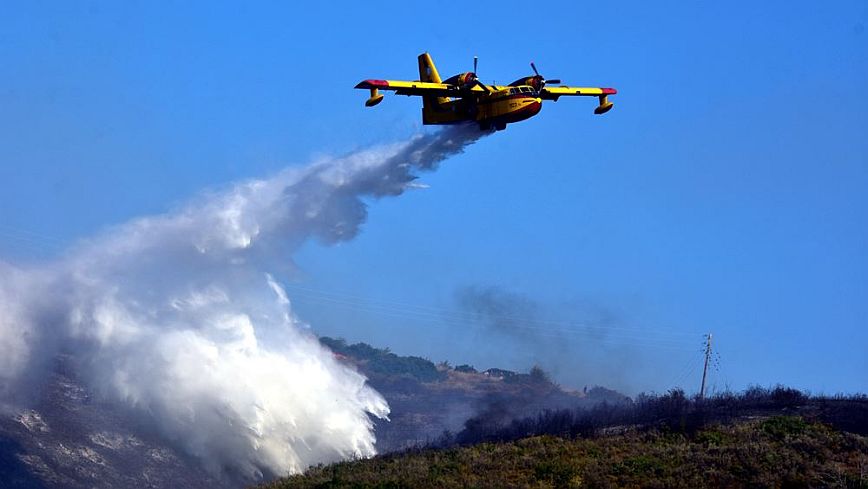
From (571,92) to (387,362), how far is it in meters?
40.7

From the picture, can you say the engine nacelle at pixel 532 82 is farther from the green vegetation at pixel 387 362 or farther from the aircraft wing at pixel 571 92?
the green vegetation at pixel 387 362

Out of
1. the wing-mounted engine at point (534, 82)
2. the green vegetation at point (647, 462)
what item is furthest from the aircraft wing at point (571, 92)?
the green vegetation at point (647, 462)

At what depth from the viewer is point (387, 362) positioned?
9269 cm

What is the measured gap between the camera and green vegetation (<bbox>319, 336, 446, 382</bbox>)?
86.7m

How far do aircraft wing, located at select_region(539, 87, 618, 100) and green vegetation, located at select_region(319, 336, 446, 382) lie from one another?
31.9 m

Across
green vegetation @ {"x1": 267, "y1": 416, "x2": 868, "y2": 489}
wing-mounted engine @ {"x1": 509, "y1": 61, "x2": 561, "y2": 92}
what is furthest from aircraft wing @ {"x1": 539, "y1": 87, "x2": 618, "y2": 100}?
green vegetation @ {"x1": 267, "y1": 416, "x2": 868, "y2": 489}

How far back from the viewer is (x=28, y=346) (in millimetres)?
51719

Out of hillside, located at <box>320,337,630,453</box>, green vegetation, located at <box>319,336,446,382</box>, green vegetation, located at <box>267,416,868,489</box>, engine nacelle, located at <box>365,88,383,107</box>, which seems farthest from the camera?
green vegetation, located at <box>319,336,446,382</box>

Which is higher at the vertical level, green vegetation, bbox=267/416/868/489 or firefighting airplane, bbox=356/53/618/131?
firefighting airplane, bbox=356/53/618/131

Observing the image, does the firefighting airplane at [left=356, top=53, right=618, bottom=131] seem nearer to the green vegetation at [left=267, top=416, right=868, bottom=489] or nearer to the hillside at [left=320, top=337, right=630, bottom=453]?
the hillside at [left=320, top=337, right=630, bottom=453]

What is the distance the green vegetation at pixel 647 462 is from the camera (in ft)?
107

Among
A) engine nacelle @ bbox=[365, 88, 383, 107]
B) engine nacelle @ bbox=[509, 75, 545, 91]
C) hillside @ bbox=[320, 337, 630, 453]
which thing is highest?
engine nacelle @ bbox=[509, 75, 545, 91]

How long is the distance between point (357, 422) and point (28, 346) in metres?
16.2

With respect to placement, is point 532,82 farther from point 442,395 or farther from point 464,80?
point 442,395
